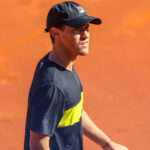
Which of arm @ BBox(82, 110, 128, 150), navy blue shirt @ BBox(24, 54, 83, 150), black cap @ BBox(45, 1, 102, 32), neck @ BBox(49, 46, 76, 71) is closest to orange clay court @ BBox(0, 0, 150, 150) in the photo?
arm @ BBox(82, 110, 128, 150)

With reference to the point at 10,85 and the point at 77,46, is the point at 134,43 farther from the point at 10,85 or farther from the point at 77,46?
the point at 77,46

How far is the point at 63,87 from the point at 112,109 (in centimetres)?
326

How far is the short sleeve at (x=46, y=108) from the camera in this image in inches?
88.8

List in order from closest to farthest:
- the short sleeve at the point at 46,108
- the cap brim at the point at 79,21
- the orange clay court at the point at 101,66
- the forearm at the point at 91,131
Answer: the short sleeve at the point at 46,108, the cap brim at the point at 79,21, the forearm at the point at 91,131, the orange clay court at the point at 101,66

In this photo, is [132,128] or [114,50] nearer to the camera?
[132,128]

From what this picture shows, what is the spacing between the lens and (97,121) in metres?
5.23

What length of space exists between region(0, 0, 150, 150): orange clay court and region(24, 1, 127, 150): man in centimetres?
235

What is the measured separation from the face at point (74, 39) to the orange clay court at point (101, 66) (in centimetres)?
256

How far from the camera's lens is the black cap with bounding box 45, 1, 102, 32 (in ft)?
7.98

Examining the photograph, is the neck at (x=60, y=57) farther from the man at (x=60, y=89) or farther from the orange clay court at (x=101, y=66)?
the orange clay court at (x=101, y=66)

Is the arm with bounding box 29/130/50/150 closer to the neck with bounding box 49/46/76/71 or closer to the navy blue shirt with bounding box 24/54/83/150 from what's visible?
the navy blue shirt with bounding box 24/54/83/150

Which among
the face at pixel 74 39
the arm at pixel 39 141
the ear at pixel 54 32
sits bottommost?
the arm at pixel 39 141

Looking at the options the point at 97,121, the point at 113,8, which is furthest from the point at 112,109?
the point at 113,8

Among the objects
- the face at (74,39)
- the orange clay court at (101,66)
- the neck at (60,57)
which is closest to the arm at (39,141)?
the neck at (60,57)
